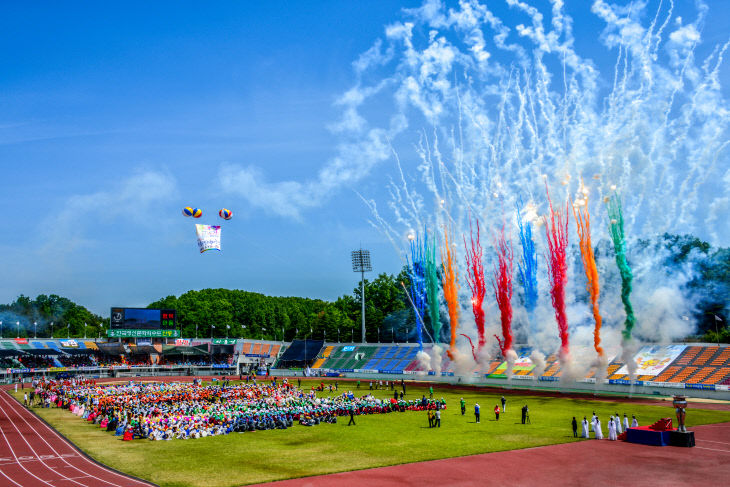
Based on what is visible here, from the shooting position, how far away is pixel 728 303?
70.9 meters

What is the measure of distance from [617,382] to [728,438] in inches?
1038

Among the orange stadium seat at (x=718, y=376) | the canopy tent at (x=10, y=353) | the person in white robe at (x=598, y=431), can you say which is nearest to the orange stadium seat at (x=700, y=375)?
the orange stadium seat at (x=718, y=376)

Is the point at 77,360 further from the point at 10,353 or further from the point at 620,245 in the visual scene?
the point at 620,245

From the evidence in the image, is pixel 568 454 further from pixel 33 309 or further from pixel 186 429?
pixel 33 309

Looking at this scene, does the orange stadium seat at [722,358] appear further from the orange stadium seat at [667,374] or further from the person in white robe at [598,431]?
the person in white robe at [598,431]

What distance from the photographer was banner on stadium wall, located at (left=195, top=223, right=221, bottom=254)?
195ft

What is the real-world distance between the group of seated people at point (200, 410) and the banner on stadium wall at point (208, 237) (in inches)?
645

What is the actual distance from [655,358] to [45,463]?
56062 millimetres

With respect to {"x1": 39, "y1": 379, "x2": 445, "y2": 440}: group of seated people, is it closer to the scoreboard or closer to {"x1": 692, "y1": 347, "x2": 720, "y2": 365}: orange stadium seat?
{"x1": 692, "y1": 347, "x2": 720, "y2": 365}: orange stadium seat

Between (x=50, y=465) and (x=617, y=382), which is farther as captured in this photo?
(x=617, y=382)

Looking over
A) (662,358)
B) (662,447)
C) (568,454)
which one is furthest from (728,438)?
(662,358)

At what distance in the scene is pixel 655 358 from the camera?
57.9 metres

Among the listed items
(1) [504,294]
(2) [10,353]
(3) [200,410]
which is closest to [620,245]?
(1) [504,294]

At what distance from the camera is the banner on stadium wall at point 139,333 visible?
87.4 metres
